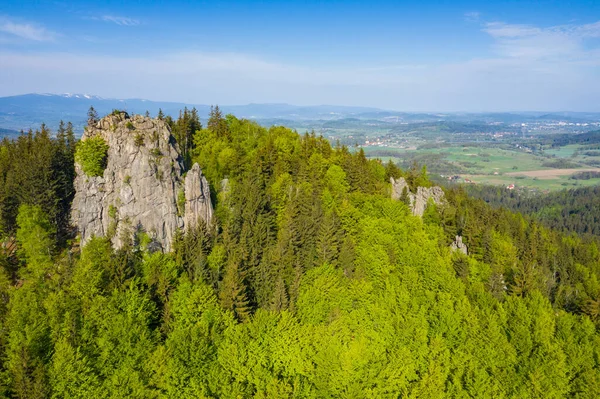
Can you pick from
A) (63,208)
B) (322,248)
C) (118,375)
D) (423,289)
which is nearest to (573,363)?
(423,289)

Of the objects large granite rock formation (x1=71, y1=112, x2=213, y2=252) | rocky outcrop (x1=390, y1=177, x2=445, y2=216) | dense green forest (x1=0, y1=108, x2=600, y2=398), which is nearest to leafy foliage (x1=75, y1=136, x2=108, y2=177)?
large granite rock formation (x1=71, y1=112, x2=213, y2=252)

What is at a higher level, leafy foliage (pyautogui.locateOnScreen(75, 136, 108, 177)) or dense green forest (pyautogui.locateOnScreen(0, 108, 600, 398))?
leafy foliage (pyautogui.locateOnScreen(75, 136, 108, 177))

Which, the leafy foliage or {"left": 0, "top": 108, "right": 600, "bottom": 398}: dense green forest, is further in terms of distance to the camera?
the leafy foliage

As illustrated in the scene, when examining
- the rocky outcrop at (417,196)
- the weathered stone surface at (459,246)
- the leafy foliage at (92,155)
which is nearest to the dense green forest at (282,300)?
the weathered stone surface at (459,246)

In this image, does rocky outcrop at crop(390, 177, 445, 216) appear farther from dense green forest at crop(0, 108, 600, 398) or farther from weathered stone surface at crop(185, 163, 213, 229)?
Result: weathered stone surface at crop(185, 163, 213, 229)

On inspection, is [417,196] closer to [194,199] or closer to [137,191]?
[194,199]

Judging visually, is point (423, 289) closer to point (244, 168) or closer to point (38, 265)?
point (244, 168)

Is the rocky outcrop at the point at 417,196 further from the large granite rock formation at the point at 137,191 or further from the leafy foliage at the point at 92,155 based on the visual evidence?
the leafy foliage at the point at 92,155

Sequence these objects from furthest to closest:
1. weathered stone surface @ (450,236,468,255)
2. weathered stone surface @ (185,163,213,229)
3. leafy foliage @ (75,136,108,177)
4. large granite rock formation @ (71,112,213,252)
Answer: weathered stone surface @ (450,236,468,255)
weathered stone surface @ (185,163,213,229)
leafy foliage @ (75,136,108,177)
large granite rock formation @ (71,112,213,252)
